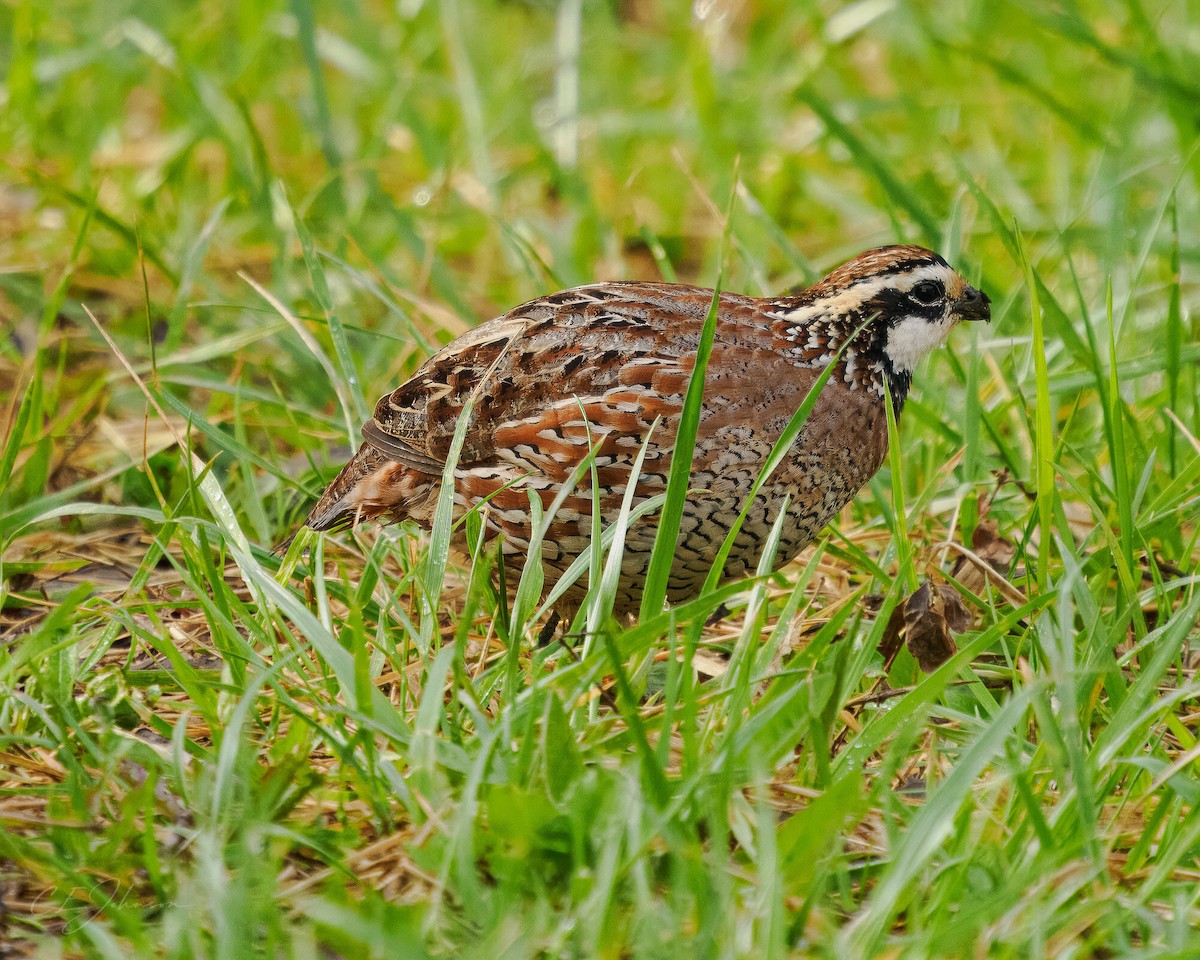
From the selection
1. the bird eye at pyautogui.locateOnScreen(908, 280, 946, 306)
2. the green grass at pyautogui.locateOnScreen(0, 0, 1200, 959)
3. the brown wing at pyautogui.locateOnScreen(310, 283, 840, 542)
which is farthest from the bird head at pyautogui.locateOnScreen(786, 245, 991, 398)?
the green grass at pyautogui.locateOnScreen(0, 0, 1200, 959)

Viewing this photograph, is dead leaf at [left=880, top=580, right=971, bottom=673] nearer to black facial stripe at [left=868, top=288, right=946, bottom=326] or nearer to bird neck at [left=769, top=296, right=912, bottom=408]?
bird neck at [left=769, top=296, right=912, bottom=408]

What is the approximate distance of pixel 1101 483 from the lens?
3.62 meters

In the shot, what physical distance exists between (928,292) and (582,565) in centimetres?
125

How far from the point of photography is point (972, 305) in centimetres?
392

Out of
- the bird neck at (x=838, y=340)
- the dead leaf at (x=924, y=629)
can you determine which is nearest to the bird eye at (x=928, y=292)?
the bird neck at (x=838, y=340)

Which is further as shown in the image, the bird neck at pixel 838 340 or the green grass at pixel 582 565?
the bird neck at pixel 838 340

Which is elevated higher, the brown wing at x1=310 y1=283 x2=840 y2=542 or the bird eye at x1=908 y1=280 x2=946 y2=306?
the bird eye at x1=908 y1=280 x2=946 y2=306

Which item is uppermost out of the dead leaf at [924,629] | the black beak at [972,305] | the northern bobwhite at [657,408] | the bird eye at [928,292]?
the bird eye at [928,292]

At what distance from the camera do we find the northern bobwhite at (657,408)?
3453 millimetres

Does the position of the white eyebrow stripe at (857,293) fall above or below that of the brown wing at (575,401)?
above

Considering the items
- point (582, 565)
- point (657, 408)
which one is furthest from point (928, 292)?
point (582, 565)

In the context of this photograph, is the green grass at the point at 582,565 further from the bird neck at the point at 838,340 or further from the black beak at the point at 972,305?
the bird neck at the point at 838,340

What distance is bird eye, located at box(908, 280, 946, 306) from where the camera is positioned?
3.80 meters

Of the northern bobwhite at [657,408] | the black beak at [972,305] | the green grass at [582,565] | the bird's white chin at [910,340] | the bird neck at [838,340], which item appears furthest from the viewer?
the black beak at [972,305]
